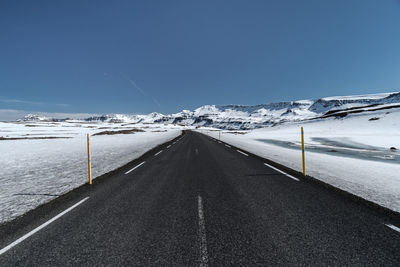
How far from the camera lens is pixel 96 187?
573 centimetres

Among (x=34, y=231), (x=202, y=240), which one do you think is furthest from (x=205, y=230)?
(x=34, y=231)

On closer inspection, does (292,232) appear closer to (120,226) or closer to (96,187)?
(120,226)

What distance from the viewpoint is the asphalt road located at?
2536 millimetres

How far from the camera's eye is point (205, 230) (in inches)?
126

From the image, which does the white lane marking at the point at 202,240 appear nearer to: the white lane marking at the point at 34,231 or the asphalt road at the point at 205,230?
the asphalt road at the point at 205,230

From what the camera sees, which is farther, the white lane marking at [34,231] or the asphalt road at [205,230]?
the white lane marking at [34,231]

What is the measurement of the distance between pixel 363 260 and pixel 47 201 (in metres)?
6.95

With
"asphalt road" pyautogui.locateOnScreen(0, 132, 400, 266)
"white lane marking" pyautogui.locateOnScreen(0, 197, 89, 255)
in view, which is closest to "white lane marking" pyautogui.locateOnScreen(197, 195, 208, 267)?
"asphalt road" pyautogui.locateOnScreen(0, 132, 400, 266)

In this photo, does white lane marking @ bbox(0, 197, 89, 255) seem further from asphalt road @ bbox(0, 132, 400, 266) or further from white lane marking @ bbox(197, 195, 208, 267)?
white lane marking @ bbox(197, 195, 208, 267)

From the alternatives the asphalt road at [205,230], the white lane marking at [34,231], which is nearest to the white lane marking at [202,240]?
the asphalt road at [205,230]

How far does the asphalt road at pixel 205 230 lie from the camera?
254 cm

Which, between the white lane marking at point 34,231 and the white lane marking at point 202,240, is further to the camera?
the white lane marking at point 34,231

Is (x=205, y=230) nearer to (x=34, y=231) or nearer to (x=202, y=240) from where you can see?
(x=202, y=240)

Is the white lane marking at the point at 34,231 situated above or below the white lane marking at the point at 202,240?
above
